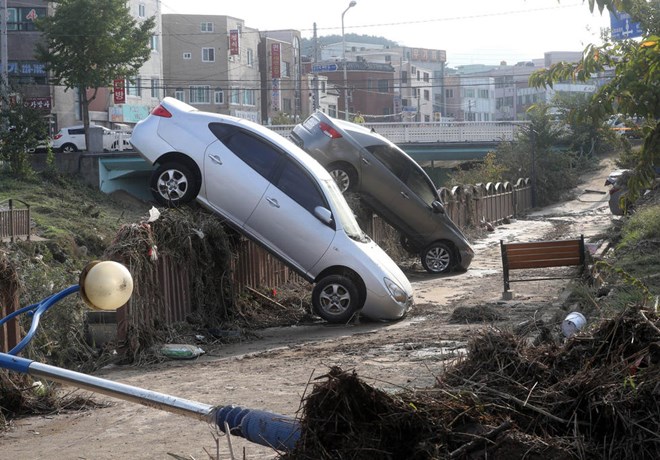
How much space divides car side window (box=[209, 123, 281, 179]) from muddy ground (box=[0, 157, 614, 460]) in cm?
224

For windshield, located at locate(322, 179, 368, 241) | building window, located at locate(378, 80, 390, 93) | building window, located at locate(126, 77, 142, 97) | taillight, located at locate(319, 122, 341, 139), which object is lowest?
windshield, located at locate(322, 179, 368, 241)

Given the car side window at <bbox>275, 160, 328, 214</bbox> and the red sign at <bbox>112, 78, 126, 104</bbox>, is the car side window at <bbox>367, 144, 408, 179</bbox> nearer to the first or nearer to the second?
the car side window at <bbox>275, 160, 328, 214</bbox>

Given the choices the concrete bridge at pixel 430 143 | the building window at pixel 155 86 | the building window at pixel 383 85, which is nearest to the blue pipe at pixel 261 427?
the concrete bridge at pixel 430 143

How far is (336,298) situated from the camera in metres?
13.2

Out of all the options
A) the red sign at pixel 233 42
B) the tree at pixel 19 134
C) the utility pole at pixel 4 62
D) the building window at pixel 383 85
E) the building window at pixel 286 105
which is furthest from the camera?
the building window at pixel 383 85

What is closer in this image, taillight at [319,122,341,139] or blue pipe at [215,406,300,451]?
blue pipe at [215,406,300,451]

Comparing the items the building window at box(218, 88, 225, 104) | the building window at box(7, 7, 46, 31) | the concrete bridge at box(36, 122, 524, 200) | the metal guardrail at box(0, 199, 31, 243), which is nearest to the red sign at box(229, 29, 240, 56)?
the building window at box(218, 88, 225, 104)

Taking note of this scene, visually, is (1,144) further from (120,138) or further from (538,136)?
(538,136)

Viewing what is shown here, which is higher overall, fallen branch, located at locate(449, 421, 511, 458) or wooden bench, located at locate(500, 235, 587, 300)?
fallen branch, located at locate(449, 421, 511, 458)

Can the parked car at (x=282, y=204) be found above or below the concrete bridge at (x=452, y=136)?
below

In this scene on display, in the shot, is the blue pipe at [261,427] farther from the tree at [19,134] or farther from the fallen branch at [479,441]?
the tree at [19,134]

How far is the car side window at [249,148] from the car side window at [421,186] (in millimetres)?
6015

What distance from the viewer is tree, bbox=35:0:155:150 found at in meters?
53.9

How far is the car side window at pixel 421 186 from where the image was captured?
19.1 meters
